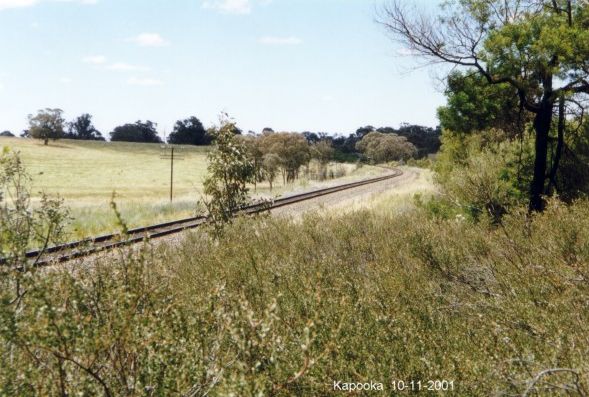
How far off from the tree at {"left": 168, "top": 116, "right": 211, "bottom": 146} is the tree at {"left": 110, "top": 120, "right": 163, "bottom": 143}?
39.0 ft

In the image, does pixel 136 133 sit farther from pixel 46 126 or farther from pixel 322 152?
pixel 322 152

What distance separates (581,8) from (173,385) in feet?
44.4

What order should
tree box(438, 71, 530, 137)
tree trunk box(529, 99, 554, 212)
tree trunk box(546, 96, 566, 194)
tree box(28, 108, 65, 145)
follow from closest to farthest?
tree trunk box(529, 99, 554, 212) < tree trunk box(546, 96, 566, 194) < tree box(438, 71, 530, 137) < tree box(28, 108, 65, 145)

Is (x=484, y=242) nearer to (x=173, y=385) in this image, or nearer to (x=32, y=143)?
(x=173, y=385)

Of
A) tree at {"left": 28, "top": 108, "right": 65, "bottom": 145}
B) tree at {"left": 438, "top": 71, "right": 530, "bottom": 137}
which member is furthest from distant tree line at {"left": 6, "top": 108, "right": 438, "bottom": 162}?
tree at {"left": 438, "top": 71, "right": 530, "bottom": 137}

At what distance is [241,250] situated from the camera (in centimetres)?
796

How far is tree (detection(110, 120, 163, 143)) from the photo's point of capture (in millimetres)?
130375

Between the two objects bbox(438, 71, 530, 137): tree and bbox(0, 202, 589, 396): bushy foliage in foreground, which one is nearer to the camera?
bbox(0, 202, 589, 396): bushy foliage in foreground

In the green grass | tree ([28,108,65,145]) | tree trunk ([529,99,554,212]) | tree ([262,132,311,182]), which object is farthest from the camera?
tree ([28,108,65,145])

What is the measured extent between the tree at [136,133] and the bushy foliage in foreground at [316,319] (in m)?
128

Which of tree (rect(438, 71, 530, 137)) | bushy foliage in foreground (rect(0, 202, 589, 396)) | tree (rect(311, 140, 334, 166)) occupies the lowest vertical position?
bushy foliage in foreground (rect(0, 202, 589, 396))

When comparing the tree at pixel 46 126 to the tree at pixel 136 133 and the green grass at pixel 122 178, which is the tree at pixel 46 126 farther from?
the tree at pixel 136 133

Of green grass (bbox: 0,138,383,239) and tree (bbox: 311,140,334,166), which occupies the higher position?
tree (bbox: 311,140,334,166)

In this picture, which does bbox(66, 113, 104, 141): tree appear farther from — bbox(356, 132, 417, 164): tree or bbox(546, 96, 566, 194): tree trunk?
bbox(546, 96, 566, 194): tree trunk
